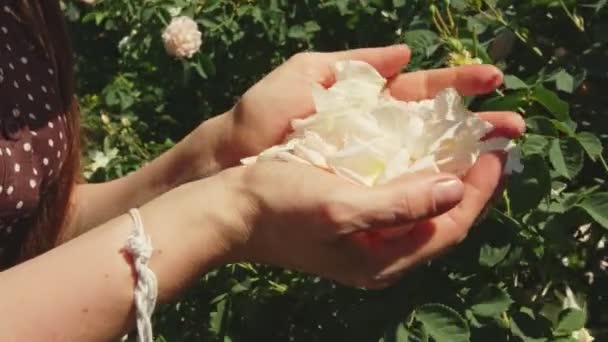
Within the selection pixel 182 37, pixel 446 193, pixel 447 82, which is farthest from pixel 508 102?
pixel 182 37

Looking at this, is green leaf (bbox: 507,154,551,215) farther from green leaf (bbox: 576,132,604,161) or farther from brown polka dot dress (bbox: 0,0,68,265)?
brown polka dot dress (bbox: 0,0,68,265)

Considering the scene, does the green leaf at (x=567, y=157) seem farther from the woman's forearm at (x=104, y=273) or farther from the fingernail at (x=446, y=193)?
the woman's forearm at (x=104, y=273)

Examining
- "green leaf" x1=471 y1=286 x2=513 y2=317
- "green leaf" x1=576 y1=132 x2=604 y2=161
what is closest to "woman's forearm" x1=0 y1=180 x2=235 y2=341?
"green leaf" x1=471 y1=286 x2=513 y2=317

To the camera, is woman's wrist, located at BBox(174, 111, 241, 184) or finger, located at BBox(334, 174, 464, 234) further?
woman's wrist, located at BBox(174, 111, 241, 184)

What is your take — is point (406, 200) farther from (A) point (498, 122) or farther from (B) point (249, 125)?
(B) point (249, 125)

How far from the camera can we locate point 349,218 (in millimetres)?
1025

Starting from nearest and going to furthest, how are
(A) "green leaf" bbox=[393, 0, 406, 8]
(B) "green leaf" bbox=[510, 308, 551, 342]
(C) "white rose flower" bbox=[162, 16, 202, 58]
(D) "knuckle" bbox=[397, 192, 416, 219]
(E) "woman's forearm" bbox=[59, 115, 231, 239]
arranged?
(D) "knuckle" bbox=[397, 192, 416, 219] < (B) "green leaf" bbox=[510, 308, 551, 342] < (E) "woman's forearm" bbox=[59, 115, 231, 239] < (A) "green leaf" bbox=[393, 0, 406, 8] < (C) "white rose flower" bbox=[162, 16, 202, 58]

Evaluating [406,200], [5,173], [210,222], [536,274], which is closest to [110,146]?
[5,173]

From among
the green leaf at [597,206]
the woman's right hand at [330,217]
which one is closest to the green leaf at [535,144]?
the green leaf at [597,206]

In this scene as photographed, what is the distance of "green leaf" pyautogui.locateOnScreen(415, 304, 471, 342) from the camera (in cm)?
134

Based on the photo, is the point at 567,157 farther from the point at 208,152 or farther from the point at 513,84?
the point at 208,152

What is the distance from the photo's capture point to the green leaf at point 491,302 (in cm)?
142

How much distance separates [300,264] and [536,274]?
66 centimetres

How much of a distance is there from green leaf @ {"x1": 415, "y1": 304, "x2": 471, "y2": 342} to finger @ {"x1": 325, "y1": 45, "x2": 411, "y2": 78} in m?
0.36
